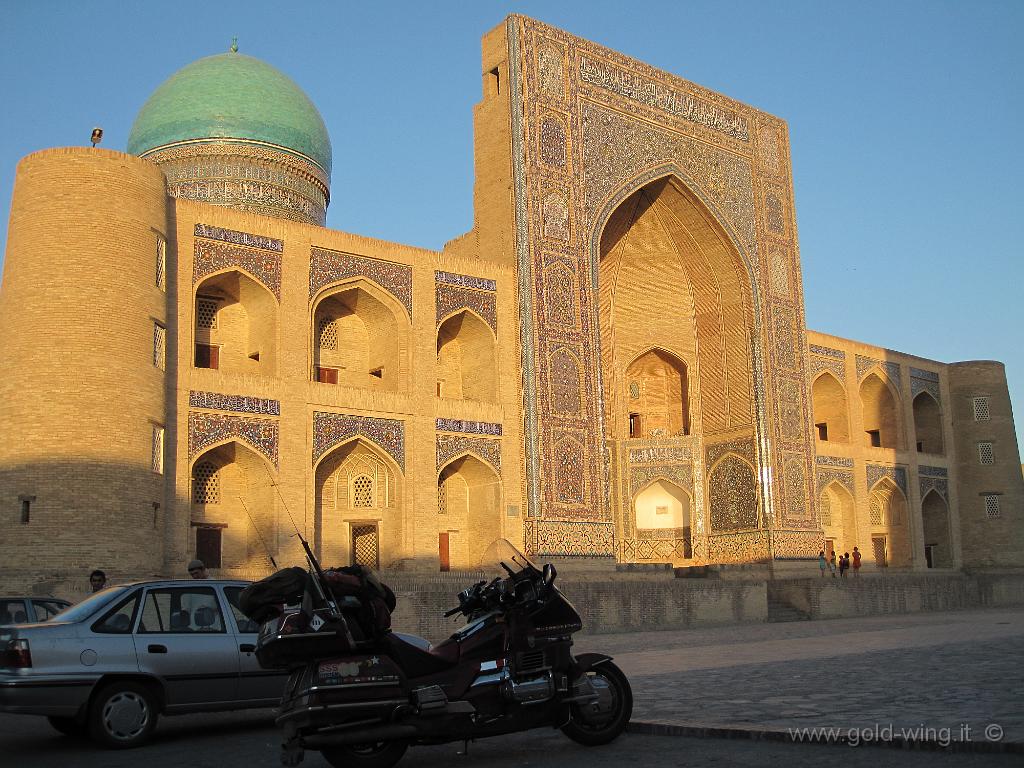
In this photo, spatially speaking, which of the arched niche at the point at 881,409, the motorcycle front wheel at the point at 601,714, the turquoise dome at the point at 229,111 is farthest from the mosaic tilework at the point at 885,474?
the motorcycle front wheel at the point at 601,714

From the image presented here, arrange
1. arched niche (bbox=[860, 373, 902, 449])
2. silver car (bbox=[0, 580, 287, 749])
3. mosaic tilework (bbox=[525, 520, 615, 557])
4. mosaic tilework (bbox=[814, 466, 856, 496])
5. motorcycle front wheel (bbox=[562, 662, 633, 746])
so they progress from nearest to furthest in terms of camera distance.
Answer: motorcycle front wheel (bbox=[562, 662, 633, 746])
silver car (bbox=[0, 580, 287, 749])
mosaic tilework (bbox=[525, 520, 615, 557])
mosaic tilework (bbox=[814, 466, 856, 496])
arched niche (bbox=[860, 373, 902, 449])

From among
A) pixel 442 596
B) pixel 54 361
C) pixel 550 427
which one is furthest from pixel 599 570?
pixel 54 361

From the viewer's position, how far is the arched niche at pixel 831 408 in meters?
27.8

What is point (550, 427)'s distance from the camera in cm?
1947

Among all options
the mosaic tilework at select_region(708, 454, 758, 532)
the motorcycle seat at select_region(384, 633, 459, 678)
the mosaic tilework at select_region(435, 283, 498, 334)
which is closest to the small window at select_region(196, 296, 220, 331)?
the mosaic tilework at select_region(435, 283, 498, 334)

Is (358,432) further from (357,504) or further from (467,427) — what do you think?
(467,427)

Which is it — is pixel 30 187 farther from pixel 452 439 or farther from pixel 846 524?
pixel 846 524

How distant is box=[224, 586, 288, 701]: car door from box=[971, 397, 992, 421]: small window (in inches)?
1103

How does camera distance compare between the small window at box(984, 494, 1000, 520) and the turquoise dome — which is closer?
the turquoise dome

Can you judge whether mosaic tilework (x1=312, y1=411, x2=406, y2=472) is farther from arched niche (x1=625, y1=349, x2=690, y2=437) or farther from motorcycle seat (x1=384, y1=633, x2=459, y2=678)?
motorcycle seat (x1=384, y1=633, x2=459, y2=678)

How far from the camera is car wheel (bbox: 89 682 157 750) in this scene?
18.6 ft

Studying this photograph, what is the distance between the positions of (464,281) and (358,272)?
6.90ft

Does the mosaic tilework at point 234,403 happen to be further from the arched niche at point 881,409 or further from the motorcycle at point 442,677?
the arched niche at point 881,409

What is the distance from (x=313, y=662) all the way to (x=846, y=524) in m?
24.9
